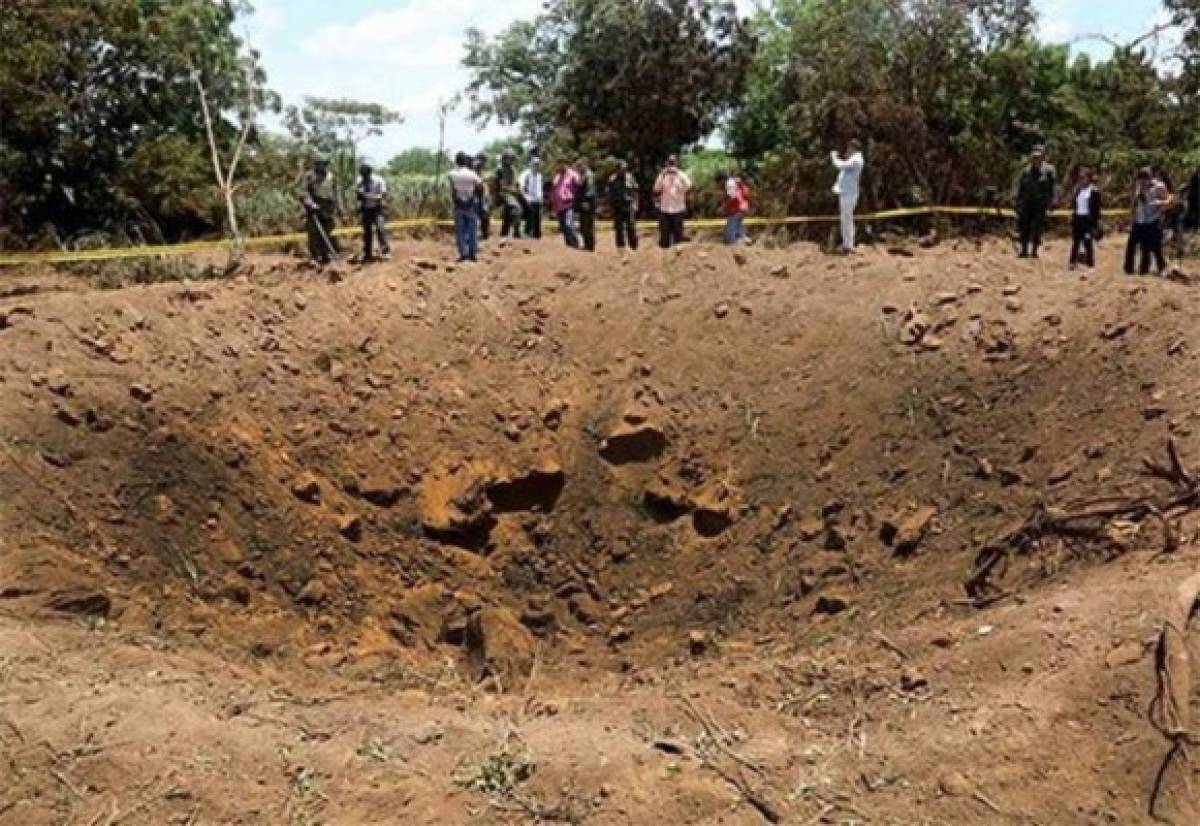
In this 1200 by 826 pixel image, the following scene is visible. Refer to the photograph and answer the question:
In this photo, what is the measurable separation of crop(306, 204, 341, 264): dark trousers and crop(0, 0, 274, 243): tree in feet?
18.3

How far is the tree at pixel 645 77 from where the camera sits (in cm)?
2153

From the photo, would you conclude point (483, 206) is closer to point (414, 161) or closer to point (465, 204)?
point (465, 204)

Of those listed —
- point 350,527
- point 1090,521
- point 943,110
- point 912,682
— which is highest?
point 943,110

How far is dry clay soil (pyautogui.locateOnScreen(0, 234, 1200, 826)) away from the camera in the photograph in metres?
5.18

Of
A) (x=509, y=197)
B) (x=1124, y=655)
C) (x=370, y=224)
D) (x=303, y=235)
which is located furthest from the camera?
(x=303, y=235)

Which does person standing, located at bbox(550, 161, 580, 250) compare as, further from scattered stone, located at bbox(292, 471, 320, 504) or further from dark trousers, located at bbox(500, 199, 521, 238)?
scattered stone, located at bbox(292, 471, 320, 504)

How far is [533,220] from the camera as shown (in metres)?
14.5

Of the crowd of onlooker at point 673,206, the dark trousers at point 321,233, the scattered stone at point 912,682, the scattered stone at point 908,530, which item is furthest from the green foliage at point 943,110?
the scattered stone at point 912,682

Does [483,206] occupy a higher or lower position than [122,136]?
lower

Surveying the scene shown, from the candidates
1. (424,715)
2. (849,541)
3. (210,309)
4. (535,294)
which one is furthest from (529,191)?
(424,715)

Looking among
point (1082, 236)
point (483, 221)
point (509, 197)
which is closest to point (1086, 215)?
point (1082, 236)

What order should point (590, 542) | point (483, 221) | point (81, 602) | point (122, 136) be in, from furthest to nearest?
point (122, 136), point (483, 221), point (590, 542), point (81, 602)

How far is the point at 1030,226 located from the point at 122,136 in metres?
13.0

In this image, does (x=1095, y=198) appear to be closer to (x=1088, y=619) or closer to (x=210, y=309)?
(x=1088, y=619)
